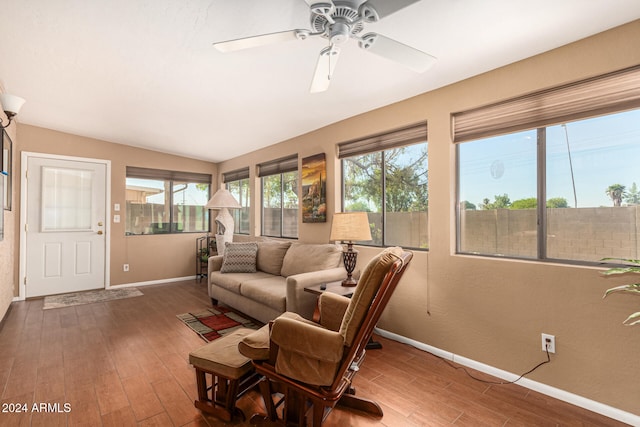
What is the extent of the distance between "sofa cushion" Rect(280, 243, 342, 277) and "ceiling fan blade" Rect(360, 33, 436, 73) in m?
2.05

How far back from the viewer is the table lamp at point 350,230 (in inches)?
108

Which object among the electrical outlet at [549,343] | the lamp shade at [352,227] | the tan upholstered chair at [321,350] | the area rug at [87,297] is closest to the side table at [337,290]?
the lamp shade at [352,227]

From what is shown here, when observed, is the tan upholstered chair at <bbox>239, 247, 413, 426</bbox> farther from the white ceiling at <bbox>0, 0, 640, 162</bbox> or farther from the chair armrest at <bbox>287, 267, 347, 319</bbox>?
the white ceiling at <bbox>0, 0, 640, 162</bbox>

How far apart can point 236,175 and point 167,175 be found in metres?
1.27

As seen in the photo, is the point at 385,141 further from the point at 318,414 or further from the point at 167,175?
the point at 167,175

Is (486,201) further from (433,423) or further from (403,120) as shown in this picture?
(433,423)

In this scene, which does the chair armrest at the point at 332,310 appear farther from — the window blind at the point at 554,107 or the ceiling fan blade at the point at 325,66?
the window blind at the point at 554,107

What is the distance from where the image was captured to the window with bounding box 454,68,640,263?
1.92 metres

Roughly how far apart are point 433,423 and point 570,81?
7.80 feet

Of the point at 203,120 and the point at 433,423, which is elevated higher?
the point at 203,120

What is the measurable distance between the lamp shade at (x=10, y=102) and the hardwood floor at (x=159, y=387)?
2.18 metres

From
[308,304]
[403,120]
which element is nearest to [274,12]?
[403,120]

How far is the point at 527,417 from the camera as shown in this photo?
1.84 m

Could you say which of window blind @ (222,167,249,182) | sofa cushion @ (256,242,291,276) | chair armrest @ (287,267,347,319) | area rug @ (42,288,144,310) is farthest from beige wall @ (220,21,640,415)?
area rug @ (42,288,144,310)
